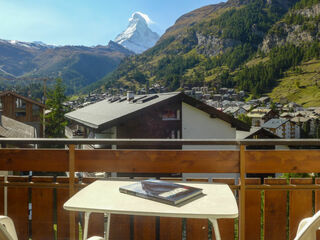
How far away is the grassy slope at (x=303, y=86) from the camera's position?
278 ft

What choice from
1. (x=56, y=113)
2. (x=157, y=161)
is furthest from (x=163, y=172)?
Result: (x=56, y=113)

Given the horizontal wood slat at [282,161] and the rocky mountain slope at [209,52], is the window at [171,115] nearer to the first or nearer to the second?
the horizontal wood slat at [282,161]

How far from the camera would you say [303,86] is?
89.8 metres

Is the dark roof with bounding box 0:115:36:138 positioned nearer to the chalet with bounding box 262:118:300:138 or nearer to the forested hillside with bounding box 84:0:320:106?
the chalet with bounding box 262:118:300:138

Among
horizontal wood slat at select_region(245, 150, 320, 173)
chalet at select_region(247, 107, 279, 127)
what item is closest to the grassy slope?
chalet at select_region(247, 107, 279, 127)

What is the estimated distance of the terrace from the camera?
7.12 feet

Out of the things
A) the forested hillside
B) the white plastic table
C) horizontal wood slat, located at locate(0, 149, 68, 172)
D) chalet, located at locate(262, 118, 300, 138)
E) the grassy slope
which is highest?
the forested hillside

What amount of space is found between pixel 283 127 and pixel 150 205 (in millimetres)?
59791

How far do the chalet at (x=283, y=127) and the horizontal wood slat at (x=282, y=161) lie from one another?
57.4 metres

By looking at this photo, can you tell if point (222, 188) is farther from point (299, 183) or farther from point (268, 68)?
point (268, 68)

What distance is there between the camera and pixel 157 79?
110 metres

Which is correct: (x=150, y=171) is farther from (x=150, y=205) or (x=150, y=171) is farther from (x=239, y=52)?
(x=239, y=52)

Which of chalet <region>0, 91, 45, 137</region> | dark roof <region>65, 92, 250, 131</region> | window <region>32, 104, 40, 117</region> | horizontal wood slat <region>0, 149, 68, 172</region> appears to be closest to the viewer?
horizontal wood slat <region>0, 149, 68, 172</region>

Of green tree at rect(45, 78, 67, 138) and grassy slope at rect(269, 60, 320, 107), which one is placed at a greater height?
grassy slope at rect(269, 60, 320, 107)
